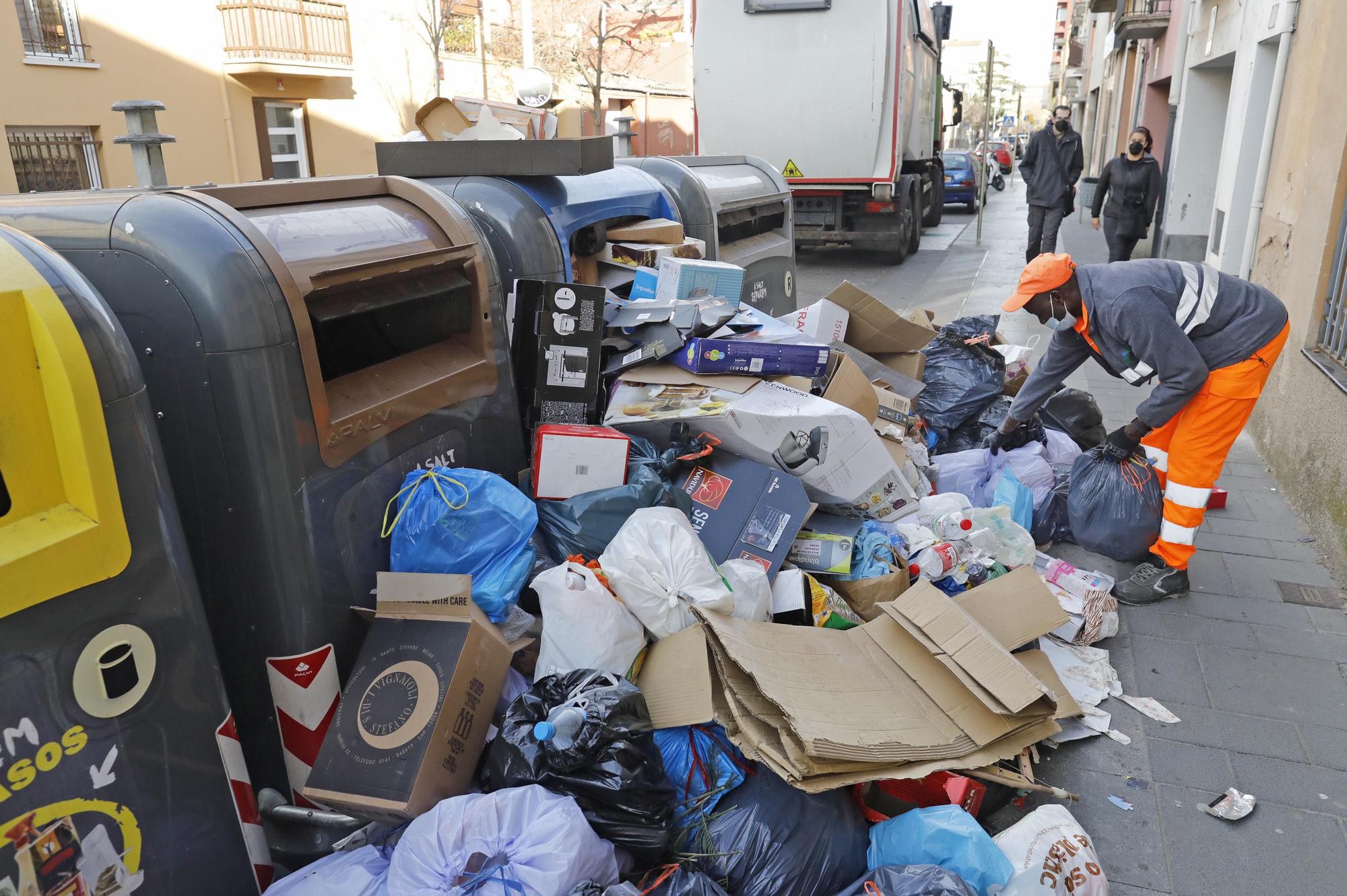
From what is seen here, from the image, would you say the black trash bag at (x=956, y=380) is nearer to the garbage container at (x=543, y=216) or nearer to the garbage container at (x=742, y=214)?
the garbage container at (x=742, y=214)

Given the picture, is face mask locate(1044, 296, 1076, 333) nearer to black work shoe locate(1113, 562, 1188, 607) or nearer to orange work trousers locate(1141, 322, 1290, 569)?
orange work trousers locate(1141, 322, 1290, 569)

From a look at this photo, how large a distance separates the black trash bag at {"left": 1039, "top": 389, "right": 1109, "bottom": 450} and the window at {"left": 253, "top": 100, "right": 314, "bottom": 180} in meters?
14.9

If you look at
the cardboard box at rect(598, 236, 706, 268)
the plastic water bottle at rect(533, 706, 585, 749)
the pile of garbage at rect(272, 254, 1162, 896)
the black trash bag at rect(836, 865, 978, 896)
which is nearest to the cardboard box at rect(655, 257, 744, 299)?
the cardboard box at rect(598, 236, 706, 268)

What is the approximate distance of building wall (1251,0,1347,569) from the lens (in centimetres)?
450

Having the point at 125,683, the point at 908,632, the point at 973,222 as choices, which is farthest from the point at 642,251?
the point at 973,222

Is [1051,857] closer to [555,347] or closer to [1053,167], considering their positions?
[555,347]

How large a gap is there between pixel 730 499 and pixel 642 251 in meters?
1.57

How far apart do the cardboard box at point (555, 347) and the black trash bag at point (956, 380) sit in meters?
2.21

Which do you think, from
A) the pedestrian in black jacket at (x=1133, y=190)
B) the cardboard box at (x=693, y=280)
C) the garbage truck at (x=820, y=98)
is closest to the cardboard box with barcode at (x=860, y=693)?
the cardboard box at (x=693, y=280)

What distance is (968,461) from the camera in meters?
4.47

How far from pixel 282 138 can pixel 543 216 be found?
15702 millimetres

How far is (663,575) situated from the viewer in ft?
9.09

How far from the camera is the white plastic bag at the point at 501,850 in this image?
1968 millimetres

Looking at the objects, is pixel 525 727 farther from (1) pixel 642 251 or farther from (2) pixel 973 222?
(2) pixel 973 222
